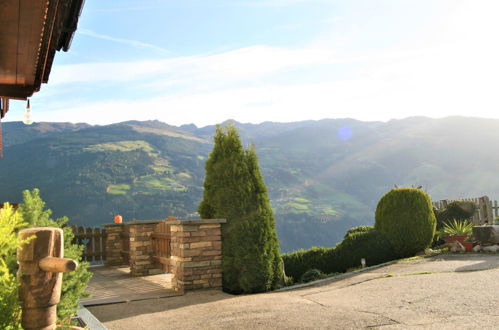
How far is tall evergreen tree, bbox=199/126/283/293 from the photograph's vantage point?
26.0 feet

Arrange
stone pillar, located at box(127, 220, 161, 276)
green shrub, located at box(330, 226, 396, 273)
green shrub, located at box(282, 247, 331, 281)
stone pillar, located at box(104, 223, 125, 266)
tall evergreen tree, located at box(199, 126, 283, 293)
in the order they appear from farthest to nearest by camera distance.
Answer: stone pillar, located at box(104, 223, 125, 266), green shrub, located at box(282, 247, 331, 281), green shrub, located at box(330, 226, 396, 273), stone pillar, located at box(127, 220, 161, 276), tall evergreen tree, located at box(199, 126, 283, 293)

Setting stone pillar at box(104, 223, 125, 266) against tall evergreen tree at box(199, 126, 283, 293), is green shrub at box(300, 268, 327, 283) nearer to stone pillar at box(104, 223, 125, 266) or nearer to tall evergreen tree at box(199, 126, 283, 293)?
tall evergreen tree at box(199, 126, 283, 293)

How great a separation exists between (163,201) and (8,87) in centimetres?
10079

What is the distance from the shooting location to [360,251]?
1244 cm

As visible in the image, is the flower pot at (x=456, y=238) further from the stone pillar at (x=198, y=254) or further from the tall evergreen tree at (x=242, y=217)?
the stone pillar at (x=198, y=254)

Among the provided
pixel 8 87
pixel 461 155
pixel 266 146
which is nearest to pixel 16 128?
pixel 266 146

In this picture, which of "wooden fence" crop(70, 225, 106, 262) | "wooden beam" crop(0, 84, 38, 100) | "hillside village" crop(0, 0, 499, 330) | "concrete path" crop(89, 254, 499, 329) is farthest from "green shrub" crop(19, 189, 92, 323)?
"wooden fence" crop(70, 225, 106, 262)

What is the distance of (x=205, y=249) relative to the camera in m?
7.96

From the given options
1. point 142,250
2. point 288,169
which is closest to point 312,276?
point 142,250

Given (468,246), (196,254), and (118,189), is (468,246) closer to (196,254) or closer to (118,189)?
(196,254)

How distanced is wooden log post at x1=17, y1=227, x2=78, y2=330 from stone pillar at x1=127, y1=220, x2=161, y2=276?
26.6 feet

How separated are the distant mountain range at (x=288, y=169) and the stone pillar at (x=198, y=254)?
295 ft

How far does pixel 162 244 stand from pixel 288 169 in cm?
13593

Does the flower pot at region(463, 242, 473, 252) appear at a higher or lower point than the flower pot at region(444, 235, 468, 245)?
lower
